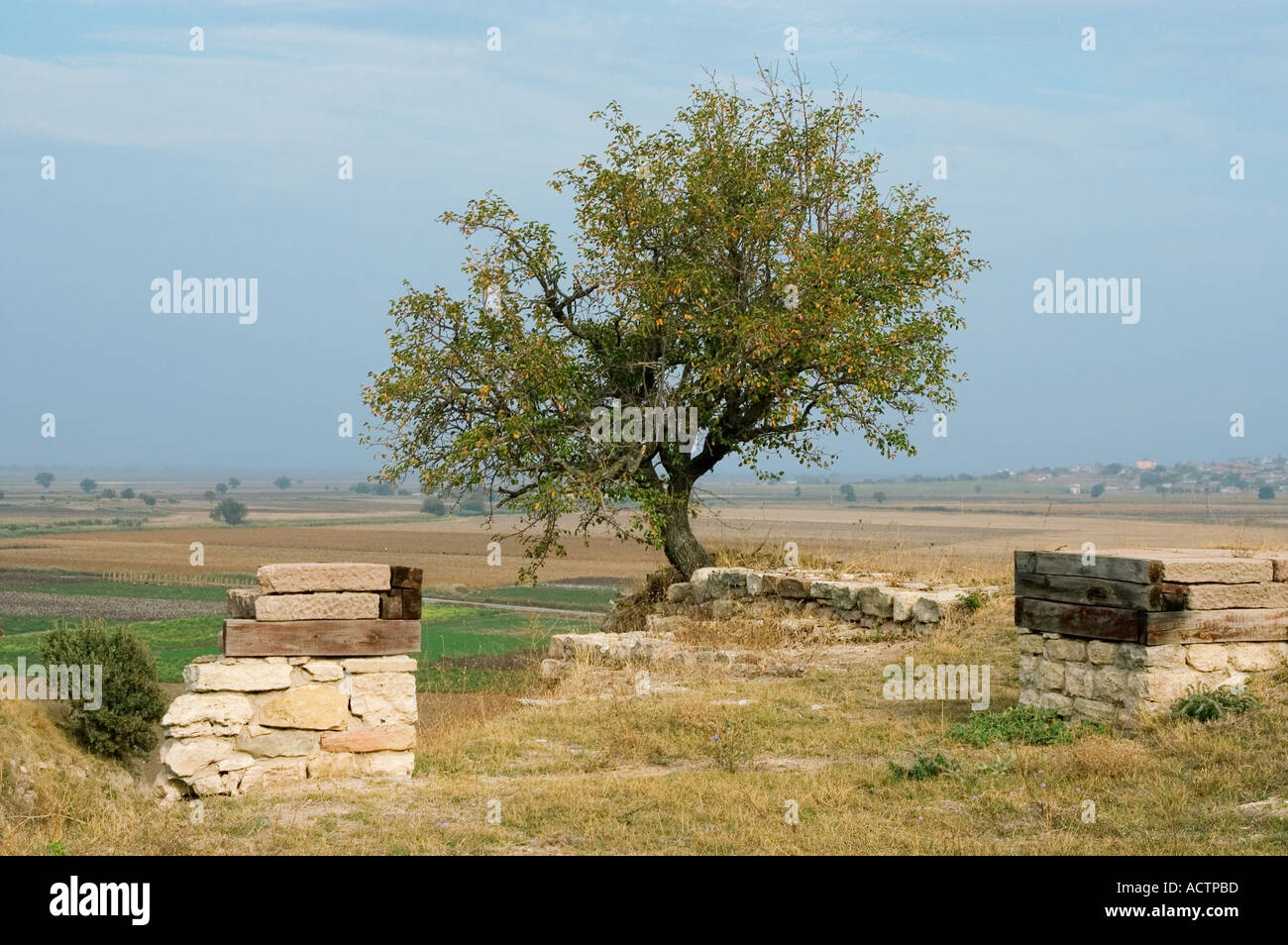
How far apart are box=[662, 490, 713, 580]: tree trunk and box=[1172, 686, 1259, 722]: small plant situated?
11.7 metres

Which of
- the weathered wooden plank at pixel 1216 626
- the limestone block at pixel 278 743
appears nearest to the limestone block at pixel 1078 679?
the weathered wooden plank at pixel 1216 626

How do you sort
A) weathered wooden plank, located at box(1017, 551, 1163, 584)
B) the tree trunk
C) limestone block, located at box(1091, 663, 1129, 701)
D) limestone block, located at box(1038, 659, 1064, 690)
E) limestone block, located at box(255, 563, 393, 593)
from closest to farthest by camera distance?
limestone block, located at box(255, 563, 393, 593) → weathered wooden plank, located at box(1017, 551, 1163, 584) → limestone block, located at box(1091, 663, 1129, 701) → limestone block, located at box(1038, 659, 1064, 690) → the tree trunk

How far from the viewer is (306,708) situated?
31.7 ft

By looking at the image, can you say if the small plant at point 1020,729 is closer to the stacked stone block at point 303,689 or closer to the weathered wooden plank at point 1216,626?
the weathered wooden plank at point 1216,626

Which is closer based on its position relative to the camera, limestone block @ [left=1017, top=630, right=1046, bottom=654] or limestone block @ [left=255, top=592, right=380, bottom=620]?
limestone block @ [left=255, top=592, right=380, bottom=620]

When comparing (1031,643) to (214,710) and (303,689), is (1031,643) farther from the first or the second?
(214,710)

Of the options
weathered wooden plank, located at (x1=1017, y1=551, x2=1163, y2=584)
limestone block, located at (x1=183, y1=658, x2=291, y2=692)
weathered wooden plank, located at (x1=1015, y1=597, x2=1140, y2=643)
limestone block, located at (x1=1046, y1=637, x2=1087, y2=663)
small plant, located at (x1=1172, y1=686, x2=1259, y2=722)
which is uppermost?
weathered wooden plank, located at (x1=1017, y1=551, x2=1163, y2=584)

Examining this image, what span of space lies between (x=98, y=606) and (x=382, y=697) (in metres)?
21.3

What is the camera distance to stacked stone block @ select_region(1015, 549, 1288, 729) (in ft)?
34.3

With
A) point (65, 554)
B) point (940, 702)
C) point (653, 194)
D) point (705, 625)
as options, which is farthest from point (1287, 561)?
point (65, 554)

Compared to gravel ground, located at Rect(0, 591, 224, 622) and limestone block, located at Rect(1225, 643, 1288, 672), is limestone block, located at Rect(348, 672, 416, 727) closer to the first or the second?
limestone block, located at Rect(1225, 643, 1288, 672)

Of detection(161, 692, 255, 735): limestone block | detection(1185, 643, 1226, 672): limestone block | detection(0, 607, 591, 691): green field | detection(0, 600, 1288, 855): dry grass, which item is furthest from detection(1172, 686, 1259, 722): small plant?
detection(0, 607, 591, 691): green field

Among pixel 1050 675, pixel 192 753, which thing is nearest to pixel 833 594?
pixel 1050 675

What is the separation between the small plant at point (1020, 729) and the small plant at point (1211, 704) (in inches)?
28.5
